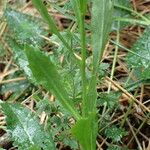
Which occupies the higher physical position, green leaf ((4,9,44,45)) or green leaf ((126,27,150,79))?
green leaf ((4,9,44,45))

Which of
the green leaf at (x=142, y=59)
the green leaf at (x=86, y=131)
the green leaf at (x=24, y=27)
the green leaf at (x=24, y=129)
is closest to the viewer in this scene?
the green leaf at (x=86, y=131)

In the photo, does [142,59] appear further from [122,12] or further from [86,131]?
[86,131]

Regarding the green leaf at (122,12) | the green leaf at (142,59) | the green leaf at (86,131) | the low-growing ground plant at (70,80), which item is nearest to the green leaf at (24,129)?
the low-growing ground plant at (70,80)

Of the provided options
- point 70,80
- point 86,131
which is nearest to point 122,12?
point 70,80

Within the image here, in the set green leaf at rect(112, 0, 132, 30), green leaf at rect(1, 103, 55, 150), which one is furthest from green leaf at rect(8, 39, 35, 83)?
green leaf at rect(112, 0, 132, 30)

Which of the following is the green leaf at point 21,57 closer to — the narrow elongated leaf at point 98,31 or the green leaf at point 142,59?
the green leaf at point 142,59

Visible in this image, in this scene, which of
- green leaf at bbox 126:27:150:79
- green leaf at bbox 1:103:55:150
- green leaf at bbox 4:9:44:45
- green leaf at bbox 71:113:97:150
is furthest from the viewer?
green leaf at bbox 4:9:44:45

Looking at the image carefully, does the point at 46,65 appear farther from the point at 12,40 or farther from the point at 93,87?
the point at 12,40

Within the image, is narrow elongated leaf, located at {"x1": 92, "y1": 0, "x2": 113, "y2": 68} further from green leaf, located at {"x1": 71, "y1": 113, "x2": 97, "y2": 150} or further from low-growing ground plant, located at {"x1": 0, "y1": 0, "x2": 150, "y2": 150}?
green leaf, located at {"x1": 71, "y1": 113, "x2": 97, "y2": 150}
